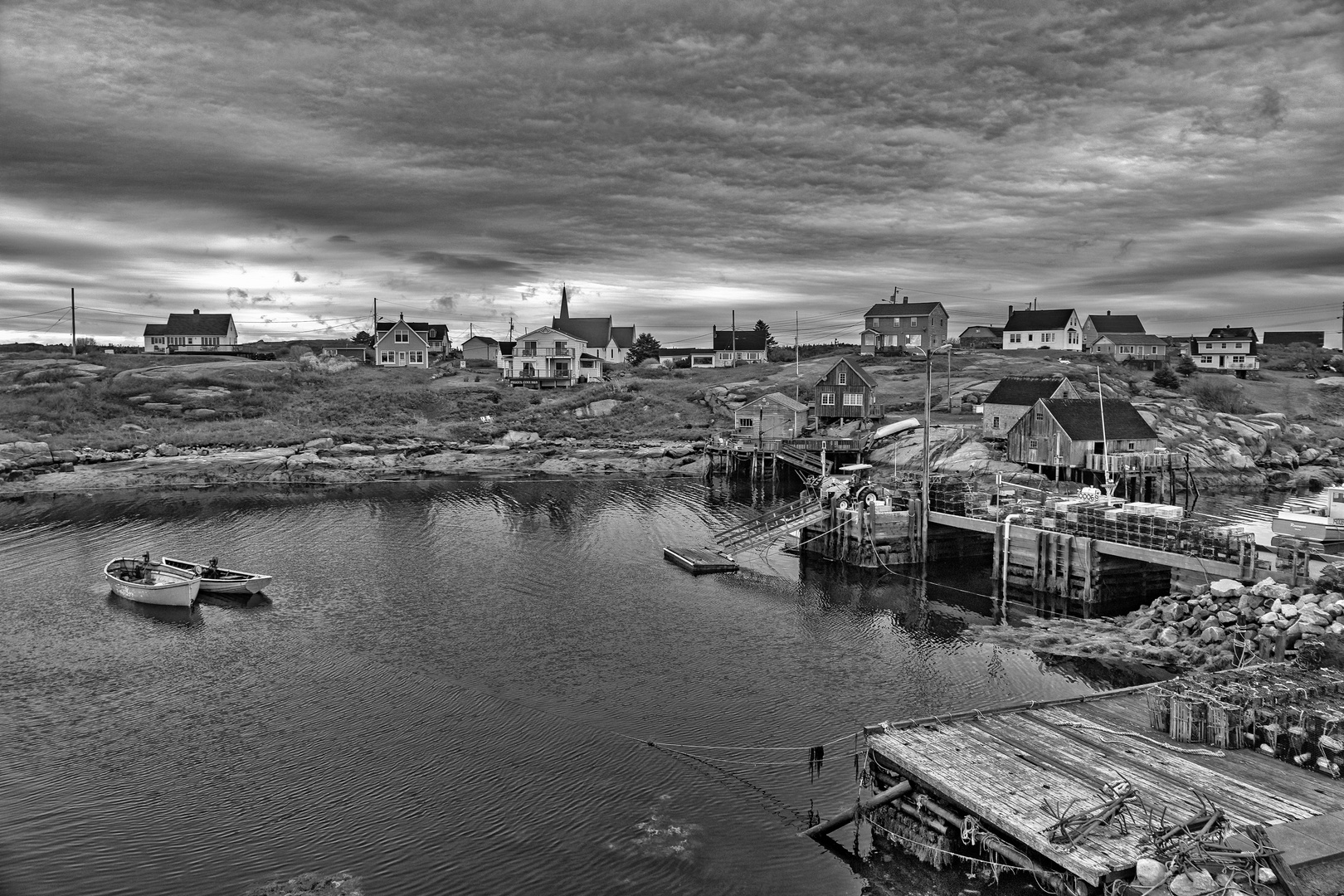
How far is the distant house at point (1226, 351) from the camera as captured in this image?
391 feet

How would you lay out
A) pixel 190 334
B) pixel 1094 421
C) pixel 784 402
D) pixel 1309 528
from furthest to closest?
pixel 190 334, pixel 784 402, pixel 1094 421, pixel 1309 528

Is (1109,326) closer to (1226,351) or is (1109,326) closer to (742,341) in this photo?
(1226,351)

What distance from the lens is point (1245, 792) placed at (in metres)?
18.3

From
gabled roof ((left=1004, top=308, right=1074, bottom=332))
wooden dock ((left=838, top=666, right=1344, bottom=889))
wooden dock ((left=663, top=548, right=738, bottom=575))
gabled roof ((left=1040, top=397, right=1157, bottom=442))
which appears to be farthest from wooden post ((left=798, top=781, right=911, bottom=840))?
gabled roof ((left=1004, top=308, right=1074, bottom=332))

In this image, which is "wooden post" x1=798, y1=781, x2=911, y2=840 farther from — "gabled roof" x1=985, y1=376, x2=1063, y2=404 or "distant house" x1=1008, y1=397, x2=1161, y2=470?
"gabled roof" x1=985, y1=376, x2=1063, y2=404

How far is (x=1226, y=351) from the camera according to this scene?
401 ft

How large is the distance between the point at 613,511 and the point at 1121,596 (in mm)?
34733

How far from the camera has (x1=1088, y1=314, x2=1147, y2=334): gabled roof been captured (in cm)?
13075

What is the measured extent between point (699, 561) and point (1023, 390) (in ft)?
113

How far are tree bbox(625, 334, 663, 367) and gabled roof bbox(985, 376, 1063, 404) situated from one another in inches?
3283

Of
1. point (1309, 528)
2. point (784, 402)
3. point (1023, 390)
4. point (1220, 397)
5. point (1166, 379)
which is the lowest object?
point (1309, 528)

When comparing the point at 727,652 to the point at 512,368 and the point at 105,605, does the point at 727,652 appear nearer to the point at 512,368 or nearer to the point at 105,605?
the point at 105,605

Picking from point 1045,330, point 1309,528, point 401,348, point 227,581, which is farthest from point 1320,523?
point 401,348

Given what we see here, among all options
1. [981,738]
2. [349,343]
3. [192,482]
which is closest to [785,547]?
[981,738]
